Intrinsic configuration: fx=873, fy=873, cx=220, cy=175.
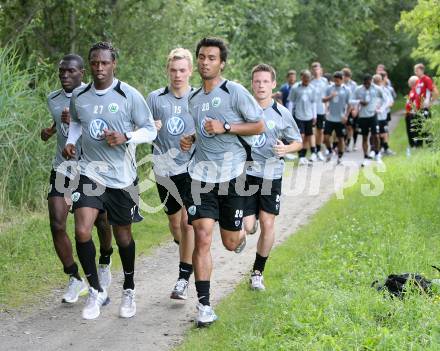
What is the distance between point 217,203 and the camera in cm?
759

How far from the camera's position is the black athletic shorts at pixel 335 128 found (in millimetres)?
20344

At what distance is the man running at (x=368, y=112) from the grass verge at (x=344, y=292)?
6.98 m

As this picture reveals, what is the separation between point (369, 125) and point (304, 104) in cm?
161

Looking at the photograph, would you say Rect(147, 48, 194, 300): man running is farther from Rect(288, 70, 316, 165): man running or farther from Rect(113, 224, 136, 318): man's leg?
Rect(288, 70, 316, 165): man running

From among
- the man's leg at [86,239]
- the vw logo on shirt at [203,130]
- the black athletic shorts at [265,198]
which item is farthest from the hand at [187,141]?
the black athletic shorts at [265,198]

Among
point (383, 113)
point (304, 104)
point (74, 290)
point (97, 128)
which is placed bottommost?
point (74, 290)

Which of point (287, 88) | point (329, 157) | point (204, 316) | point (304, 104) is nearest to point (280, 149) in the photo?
point (204, 316)

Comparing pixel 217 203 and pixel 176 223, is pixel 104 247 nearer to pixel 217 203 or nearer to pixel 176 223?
pixel 176 223

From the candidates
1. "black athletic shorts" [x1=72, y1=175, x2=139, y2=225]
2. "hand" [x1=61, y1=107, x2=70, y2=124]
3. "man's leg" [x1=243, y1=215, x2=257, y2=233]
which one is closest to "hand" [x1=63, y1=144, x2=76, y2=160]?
"black athletic shorts" [x1=72, y1=175, x2=139, y2=225]

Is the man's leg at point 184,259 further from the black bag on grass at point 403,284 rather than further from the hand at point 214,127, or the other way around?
the black bag on grass at point 403,284

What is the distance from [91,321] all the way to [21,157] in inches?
193

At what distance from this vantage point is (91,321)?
24.8 ft

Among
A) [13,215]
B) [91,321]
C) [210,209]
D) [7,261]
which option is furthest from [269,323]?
[13,215]

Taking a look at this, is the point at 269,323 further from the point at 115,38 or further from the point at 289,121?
the point at 115,38
